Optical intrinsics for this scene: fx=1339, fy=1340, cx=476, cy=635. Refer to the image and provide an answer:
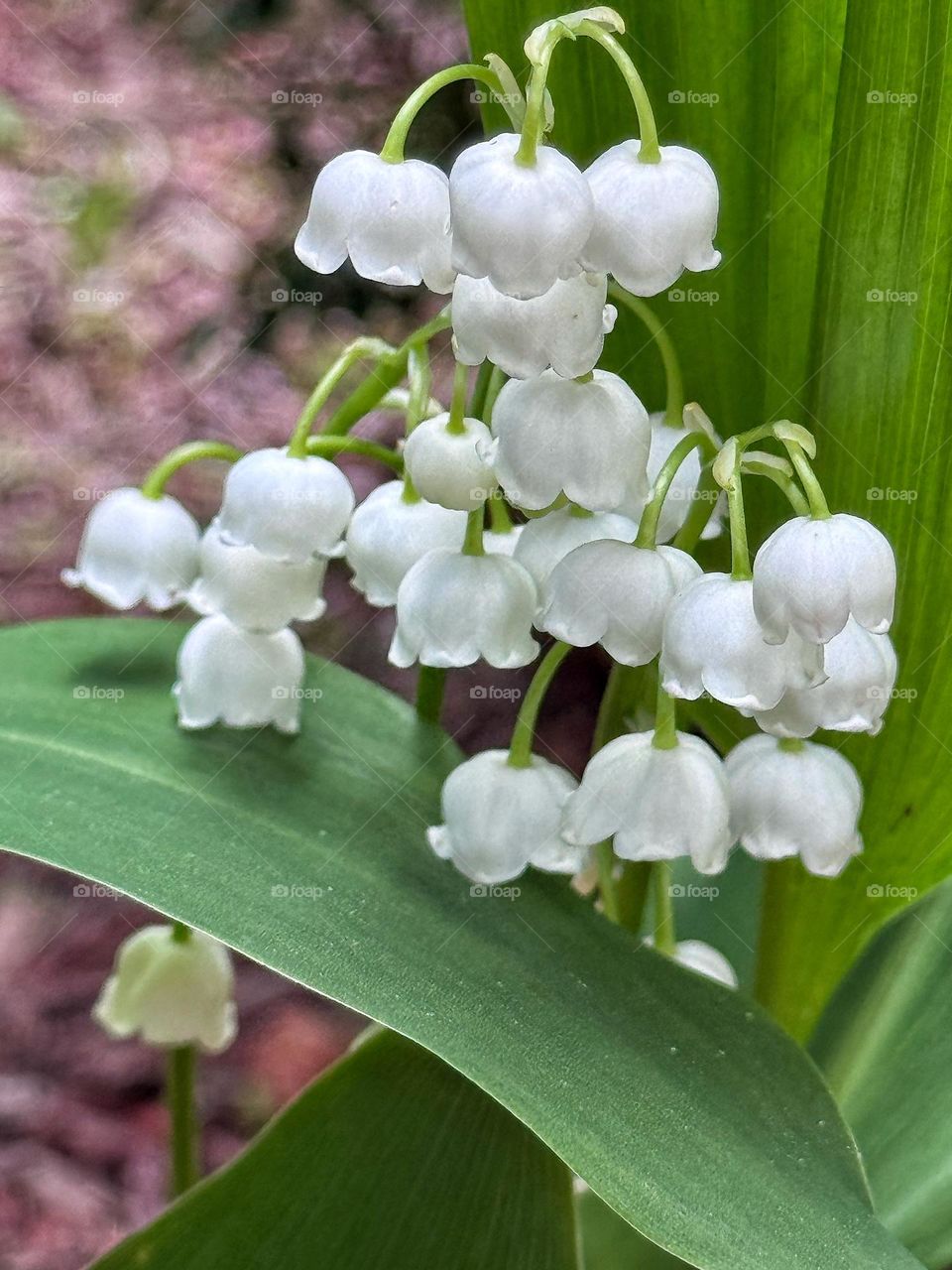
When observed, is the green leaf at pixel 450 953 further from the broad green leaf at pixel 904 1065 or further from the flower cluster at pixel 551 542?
the broad green leaf at pixel 904 1065

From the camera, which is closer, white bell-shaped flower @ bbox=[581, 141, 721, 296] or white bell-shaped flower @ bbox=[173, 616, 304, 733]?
white bell-shaped flower @ bbox=[581, 141, 721, 296]

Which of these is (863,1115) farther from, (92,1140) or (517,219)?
(92,1140)

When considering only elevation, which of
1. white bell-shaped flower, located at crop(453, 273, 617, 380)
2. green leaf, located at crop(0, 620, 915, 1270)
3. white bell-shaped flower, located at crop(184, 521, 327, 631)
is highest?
white bell-shaped flower, located at crop(453, 273, 617, 380)

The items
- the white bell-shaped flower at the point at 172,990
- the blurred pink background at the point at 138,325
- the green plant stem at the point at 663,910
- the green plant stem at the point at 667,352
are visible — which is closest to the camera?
the green plant stem at the point at 667,352

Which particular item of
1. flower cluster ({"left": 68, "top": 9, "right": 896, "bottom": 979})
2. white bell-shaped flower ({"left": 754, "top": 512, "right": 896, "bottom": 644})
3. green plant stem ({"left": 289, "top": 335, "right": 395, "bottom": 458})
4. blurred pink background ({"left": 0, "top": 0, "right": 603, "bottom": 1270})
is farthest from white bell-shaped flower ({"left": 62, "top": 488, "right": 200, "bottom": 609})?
blurred pink background ({"left": 0, "top": 0, "right": 603, "bottom": 1270})

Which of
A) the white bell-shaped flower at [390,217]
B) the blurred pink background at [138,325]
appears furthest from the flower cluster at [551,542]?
the blurred pink background at [138,325]

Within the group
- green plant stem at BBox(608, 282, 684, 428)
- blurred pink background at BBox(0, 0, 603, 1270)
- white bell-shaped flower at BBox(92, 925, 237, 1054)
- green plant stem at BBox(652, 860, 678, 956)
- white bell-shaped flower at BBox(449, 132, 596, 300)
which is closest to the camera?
white bell-shaped flower at BBox(449, 132, 596, 300)

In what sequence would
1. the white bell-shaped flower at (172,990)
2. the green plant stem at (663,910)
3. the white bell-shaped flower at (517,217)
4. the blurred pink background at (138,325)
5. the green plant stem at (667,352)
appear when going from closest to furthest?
the white bell-shaped flower at (517,217)
the green plant stem at (667,352)
the green plant stem at (663,910)
the white bell-shaped flower at (172,990)
the blurred pink background at (138,325)

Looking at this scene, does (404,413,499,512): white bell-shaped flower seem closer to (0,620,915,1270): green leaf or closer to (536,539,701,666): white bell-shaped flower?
(536,539,701,666): white bell-shaped flower
